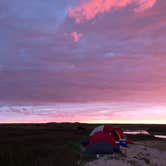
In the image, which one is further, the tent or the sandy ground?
the tent

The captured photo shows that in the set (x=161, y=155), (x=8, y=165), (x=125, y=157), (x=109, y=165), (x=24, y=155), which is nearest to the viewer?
(x=8, y=165)

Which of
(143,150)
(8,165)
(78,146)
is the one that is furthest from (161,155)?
(8,165)

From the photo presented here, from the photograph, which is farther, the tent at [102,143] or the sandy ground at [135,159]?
the tent at [102,143]

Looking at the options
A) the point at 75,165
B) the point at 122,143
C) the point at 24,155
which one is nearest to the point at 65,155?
the point at 75,165

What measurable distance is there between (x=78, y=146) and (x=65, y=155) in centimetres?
608

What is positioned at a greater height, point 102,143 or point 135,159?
point 102,143

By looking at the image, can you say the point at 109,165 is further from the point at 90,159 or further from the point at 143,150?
the point at 143,150

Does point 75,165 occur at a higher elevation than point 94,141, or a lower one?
lower

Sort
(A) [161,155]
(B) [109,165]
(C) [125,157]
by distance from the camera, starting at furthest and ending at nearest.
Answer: (A) [161,155] → (C) [125,157] → (B) [109,165]

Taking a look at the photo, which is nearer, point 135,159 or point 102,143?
point 135,159

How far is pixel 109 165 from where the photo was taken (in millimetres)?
23469

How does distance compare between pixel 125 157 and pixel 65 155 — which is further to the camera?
pixel 125 157

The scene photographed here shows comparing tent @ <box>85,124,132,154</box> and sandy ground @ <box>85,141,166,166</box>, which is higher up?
tent @ <box>85,124,132,154</box>

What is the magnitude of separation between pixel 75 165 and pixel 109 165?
2694 millimetres
